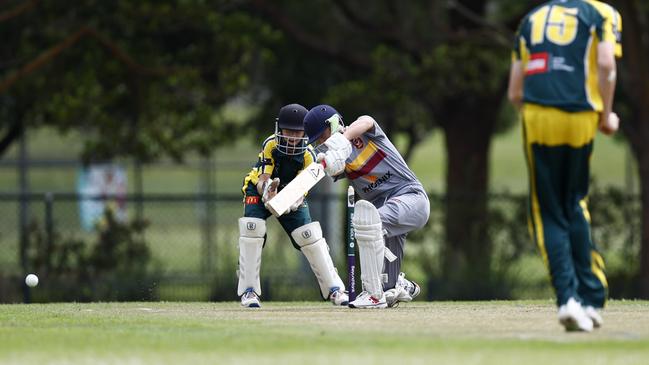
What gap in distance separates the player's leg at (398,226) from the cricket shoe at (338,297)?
1.71ft

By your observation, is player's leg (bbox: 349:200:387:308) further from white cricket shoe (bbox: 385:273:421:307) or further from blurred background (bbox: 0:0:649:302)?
blurred background (bbox: 0:0:649:302)

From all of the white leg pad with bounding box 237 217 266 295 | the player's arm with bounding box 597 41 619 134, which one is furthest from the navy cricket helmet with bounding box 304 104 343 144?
the player's arm with bounding box 597 41 619 134

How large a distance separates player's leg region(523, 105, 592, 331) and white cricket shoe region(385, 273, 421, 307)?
248 cm

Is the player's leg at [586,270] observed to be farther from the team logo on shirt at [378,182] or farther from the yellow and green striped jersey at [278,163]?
the yellow and green striped jersey at [278,163]

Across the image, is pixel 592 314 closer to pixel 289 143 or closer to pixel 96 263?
pixel 289 143

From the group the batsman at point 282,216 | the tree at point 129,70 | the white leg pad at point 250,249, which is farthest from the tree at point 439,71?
the white leg pad at point 250,249

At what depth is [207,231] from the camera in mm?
21266

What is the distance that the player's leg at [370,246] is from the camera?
10.1 m

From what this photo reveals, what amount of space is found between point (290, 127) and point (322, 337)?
3047 mm

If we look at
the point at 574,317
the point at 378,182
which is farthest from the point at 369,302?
the point at 574,317

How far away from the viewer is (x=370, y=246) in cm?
1012

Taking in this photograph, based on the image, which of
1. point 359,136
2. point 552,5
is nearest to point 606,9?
point 552,5

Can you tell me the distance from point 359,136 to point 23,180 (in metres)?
14.2

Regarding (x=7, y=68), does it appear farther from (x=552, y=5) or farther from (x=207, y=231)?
(x=552, y=5)
